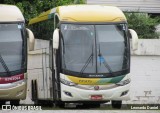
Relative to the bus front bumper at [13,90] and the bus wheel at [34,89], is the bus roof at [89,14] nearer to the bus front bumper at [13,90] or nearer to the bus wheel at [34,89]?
the bus front bumper at [13,90]

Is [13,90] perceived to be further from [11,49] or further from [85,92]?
[85,92]

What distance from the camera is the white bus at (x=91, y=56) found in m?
19.4

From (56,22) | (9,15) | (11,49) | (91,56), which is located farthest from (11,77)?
(91,56)

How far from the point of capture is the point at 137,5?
37.5 metres

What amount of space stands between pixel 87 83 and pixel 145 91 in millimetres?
8673

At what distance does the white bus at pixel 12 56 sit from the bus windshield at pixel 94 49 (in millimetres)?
1504

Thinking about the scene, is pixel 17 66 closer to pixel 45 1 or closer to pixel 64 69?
pixel 64 69

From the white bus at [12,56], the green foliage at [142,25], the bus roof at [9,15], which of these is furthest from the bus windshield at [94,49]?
the green foliage at [142,25]

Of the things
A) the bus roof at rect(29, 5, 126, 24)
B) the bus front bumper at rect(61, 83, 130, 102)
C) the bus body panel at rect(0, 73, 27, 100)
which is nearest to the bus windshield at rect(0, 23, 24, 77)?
the bus body panel at rect(0, 73, 27, 100)

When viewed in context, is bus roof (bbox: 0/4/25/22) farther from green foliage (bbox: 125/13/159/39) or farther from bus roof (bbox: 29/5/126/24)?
green foliage (bbox: 125/13/159/39)

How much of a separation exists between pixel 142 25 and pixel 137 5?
6.02m

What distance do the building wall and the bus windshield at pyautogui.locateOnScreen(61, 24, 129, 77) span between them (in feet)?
57.0

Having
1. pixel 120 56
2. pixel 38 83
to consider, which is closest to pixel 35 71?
pixel 38 83

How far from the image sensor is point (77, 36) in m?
19.8
